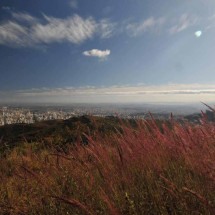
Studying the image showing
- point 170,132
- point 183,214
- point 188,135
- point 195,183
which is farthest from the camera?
point 170,132

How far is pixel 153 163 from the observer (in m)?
3.19

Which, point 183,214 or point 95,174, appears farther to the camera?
point 95,174

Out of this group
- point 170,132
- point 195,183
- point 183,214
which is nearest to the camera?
point 183,214

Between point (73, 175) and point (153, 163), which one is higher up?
point (153, 163)

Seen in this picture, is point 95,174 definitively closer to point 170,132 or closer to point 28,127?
point 170,132

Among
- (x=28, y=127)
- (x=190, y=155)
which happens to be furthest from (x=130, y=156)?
(x=28, y=127)

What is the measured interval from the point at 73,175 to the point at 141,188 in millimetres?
944

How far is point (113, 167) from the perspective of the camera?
330 cm

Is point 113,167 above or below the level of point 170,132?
below

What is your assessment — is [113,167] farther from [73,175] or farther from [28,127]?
[28,127]

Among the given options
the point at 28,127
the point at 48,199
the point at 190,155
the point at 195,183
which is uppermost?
the point at 190,155

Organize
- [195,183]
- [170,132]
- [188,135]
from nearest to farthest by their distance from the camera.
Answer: [195,183], [188,135], [170,132]

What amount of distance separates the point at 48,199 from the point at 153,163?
49.8 inches

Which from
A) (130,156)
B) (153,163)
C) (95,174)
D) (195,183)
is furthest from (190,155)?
(95,174)
